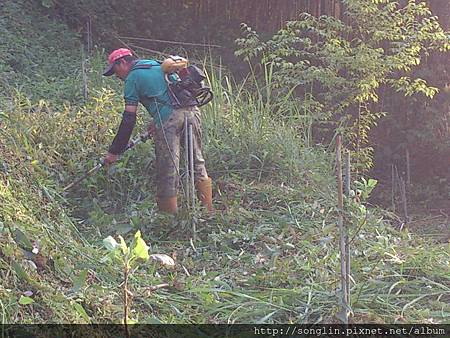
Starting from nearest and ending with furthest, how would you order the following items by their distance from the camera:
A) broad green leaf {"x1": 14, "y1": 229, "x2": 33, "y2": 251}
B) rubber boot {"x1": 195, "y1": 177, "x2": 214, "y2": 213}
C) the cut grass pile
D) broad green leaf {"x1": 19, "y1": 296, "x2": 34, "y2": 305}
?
broad green leaf {"x1": 19, "y1": 296, "x2": 34, "y2": 305} < the cut grass pile < broad green leaf {"x1": 14, "y1": 229, "x2": 33, "y2": 251} < rubber boot {"x1": 195, "y1": 177, "x2": 214, "y2": 213}

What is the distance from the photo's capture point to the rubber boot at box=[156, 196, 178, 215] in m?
5.08

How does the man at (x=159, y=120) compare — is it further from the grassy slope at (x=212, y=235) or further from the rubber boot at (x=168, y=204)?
the grassy slope at (x=212, y=235)

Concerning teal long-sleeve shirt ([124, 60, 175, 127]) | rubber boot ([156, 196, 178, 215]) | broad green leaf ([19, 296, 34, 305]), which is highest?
teal long-sleeve shirt ([124, 60, 175, 127])

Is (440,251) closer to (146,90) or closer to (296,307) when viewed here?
(296,307)

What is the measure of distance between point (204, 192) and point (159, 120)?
0.64 meters

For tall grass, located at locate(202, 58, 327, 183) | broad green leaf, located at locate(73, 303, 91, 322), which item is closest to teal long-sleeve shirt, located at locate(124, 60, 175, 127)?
tall grass, located at locate(202, 58, 327, 183)

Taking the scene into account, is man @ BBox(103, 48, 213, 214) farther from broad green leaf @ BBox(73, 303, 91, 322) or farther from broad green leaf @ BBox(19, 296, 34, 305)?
broad green leaf @ BBox(19, 296, 34, 305)

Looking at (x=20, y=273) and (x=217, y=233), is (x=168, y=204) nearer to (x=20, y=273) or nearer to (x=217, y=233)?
(x=217, y=233)

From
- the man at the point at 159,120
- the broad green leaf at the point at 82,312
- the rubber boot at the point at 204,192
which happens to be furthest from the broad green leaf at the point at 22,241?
the rubber boot at the point at 204,192

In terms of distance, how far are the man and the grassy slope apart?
224 mm

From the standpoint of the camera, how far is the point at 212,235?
471cm

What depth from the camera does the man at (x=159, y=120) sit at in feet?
16.5

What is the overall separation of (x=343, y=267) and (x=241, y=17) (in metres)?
9.41

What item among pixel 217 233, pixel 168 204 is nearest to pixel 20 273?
pixel 217 233
